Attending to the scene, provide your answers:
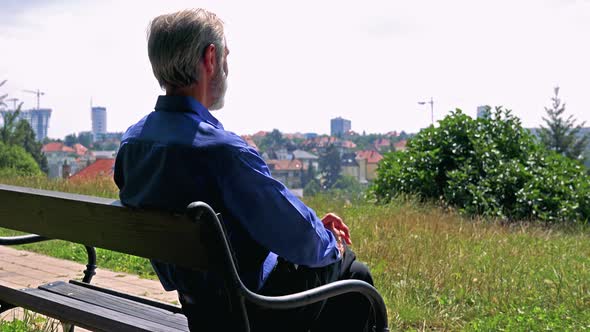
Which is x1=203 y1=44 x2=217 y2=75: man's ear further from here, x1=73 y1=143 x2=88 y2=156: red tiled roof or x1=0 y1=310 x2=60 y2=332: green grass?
x1=73 y1=143 x2=88 y2=156: red tiled roof

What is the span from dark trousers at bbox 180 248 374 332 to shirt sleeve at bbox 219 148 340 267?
153 millimetres

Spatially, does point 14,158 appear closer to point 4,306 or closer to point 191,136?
point 4,306

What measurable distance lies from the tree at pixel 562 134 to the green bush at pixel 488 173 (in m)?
50.7

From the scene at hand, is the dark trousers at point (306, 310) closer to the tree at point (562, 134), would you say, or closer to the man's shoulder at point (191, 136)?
the man's shoulder at point (191, 136)

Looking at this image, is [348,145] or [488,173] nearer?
[488,173]

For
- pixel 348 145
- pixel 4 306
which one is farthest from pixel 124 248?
pixel 348 145

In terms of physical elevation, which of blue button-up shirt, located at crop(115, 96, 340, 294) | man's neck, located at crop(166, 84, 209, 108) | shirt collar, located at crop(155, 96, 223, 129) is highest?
man's neck, located at crop(166, 84, 209, 108)

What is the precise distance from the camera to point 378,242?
5.82 m

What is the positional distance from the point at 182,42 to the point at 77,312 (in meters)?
1.13

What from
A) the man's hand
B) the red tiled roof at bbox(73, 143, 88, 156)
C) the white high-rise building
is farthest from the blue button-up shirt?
the white high-rise building

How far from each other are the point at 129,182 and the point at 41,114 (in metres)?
107

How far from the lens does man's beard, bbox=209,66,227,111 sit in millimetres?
2344

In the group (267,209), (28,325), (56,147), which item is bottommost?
(56,147)

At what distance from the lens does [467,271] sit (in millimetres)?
4969
